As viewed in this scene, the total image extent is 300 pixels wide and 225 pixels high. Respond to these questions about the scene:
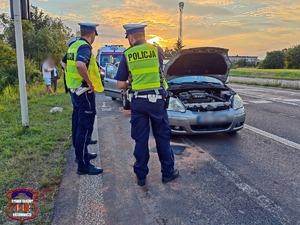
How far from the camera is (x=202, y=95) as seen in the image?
618 cm

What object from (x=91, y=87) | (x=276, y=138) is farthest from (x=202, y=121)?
(x=91, y=87)

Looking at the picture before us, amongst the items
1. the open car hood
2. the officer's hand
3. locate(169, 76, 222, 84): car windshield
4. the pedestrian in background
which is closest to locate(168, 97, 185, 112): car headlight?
the open car hood

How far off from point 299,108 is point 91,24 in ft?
27.3

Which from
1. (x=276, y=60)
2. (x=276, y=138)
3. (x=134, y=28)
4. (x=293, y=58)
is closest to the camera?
(x=134, y=28)

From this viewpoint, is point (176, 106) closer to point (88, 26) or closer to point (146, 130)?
point (146, 130)

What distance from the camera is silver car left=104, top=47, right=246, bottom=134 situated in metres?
5.47

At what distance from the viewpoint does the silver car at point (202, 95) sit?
18.0 feet

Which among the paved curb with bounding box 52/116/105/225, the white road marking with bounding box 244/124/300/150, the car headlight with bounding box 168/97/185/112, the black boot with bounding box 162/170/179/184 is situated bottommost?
the paved curb with bounding box 52/116/105/225

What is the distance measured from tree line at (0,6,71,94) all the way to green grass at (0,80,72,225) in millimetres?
4842

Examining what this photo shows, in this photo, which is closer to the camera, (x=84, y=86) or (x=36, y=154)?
(x=84, y=86)

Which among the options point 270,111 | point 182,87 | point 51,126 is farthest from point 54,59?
point 270,111

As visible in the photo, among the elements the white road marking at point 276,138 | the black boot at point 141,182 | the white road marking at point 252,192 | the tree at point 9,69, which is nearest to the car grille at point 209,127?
the white road marking at point 252,192

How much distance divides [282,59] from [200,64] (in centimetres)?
7709

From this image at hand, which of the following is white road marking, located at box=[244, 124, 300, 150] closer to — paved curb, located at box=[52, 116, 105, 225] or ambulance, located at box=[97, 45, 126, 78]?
paved curb, located at box=[52, 116, 105, 225]
